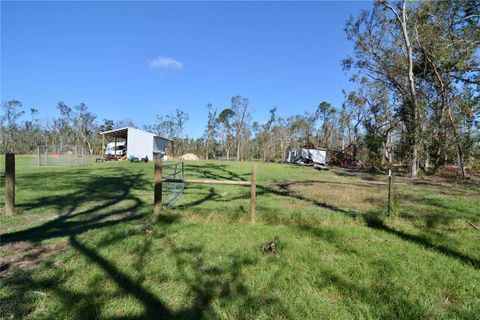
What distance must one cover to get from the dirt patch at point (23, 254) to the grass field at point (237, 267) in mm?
14

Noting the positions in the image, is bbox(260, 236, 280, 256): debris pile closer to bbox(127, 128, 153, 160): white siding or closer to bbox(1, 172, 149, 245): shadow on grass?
bbox(1, 172, 149, 245): shadow on grass

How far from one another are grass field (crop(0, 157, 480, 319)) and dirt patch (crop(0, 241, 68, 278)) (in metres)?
0.01

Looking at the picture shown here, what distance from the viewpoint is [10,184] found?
5.96m

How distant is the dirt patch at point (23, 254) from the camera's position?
343 cm

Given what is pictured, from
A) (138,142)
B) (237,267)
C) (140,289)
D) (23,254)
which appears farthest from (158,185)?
(138,142)

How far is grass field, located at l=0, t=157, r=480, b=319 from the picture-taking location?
2635 millimetres

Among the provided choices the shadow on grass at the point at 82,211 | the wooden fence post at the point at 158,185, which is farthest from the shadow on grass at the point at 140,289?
the wooden fence post at the point at 158,185

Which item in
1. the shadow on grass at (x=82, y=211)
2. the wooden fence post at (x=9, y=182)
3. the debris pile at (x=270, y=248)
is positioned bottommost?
the shadow on grass at (x=82, y=211)

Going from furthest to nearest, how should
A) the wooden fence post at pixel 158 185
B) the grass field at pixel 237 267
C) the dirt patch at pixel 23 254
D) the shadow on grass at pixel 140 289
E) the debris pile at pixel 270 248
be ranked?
the wooden fence post at pixel 158 185 → the debris pile at pixel 270 248 → the dirt patch at pixel 23 254 → the grass field at pixel 237 267 → the shadow on grass at pixel 140 289

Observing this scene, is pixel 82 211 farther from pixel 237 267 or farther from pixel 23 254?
pixel 237 267

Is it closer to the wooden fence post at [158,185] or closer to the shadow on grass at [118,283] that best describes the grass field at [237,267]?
the shadow on grass at [118,283]

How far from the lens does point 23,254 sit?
3.83m

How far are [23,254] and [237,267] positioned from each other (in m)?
2.79

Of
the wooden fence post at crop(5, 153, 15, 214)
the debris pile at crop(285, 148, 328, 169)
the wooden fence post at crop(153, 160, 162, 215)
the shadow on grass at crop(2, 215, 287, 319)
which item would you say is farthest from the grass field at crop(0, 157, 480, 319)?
the debris pile at crop(285, 148, 328, 169)
